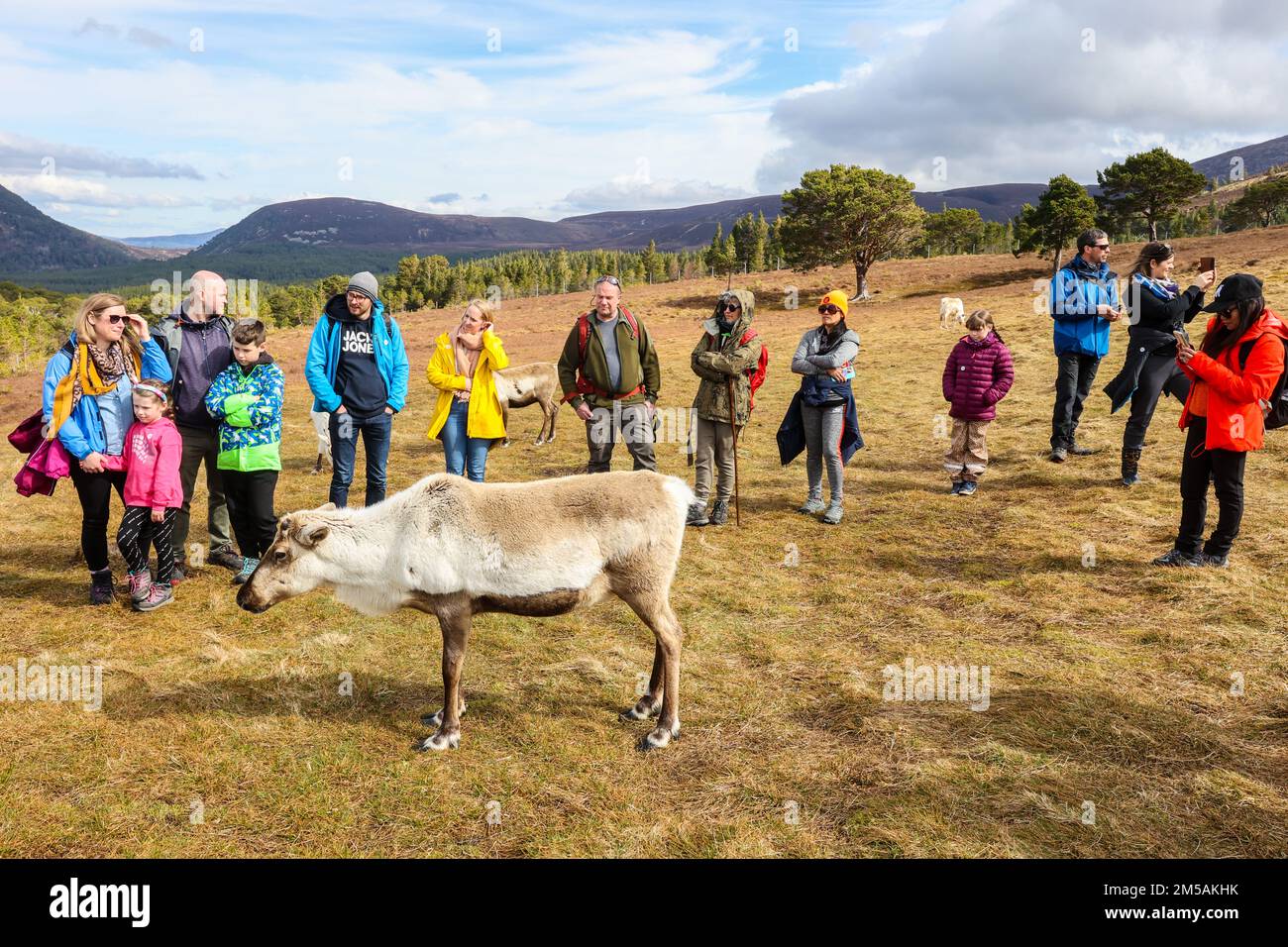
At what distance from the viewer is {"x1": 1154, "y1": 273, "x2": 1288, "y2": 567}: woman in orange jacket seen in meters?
7.06

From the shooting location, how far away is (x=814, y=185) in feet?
193

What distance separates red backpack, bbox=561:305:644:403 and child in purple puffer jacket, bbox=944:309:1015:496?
5.02 meters

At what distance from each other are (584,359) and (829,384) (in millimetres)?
3451

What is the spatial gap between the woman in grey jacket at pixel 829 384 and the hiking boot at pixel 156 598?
795 centimetres

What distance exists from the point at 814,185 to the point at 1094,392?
46986 mm

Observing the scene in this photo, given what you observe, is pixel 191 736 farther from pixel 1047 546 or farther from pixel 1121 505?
pixel 1121 505

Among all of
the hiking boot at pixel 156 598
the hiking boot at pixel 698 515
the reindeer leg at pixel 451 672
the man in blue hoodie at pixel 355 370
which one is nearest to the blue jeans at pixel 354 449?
the man in blue hoodie at pixel 355 370

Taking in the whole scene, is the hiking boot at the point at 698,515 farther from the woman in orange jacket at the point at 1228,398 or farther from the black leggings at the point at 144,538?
the black leggings at the point at 144,538

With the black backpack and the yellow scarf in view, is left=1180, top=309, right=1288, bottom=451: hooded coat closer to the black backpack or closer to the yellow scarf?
the black backpack

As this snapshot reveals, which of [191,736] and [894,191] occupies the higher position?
[894,191]

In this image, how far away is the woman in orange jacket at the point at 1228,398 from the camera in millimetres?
7059

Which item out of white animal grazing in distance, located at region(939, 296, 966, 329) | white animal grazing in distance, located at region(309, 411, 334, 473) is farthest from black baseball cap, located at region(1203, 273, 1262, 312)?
white animal grazing in distance, located at region(939, 296, 966, 329)

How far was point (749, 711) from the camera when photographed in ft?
18.6
